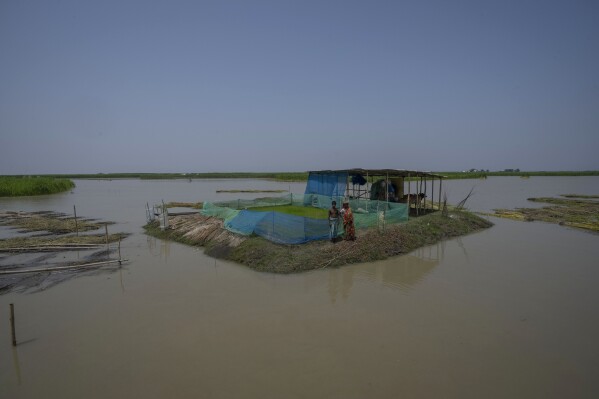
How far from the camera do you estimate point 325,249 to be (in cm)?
1066

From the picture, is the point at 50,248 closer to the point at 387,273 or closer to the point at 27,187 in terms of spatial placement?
the point at 387,273

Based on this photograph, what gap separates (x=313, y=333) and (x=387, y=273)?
4.26 meters

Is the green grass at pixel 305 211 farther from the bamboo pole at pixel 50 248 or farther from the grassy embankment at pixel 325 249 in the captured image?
the bamboo pole at pixel 50 248

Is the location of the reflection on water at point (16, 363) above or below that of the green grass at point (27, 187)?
below

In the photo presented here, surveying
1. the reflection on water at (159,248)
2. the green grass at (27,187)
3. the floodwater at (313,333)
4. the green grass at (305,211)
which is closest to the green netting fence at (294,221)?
the green grass at (305,211)

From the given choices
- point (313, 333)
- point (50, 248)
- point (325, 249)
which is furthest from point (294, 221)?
point (50, 248)

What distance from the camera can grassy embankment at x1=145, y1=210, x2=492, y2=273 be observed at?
10062mm

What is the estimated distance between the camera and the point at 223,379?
514 cm

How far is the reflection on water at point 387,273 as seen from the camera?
8820 millimetres

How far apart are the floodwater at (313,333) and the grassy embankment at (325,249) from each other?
41 centimetres

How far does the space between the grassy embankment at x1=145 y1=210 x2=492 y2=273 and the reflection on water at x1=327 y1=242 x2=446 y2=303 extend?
1.18ft

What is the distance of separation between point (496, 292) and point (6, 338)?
11.1m

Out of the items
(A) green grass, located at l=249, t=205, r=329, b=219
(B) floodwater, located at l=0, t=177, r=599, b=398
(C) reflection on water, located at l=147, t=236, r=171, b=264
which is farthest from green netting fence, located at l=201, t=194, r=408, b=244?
(C) reflection on water, located at l=147, t=236, r=171, b=264

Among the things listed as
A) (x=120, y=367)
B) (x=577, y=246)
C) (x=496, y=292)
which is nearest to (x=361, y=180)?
(x=577, y=246)
